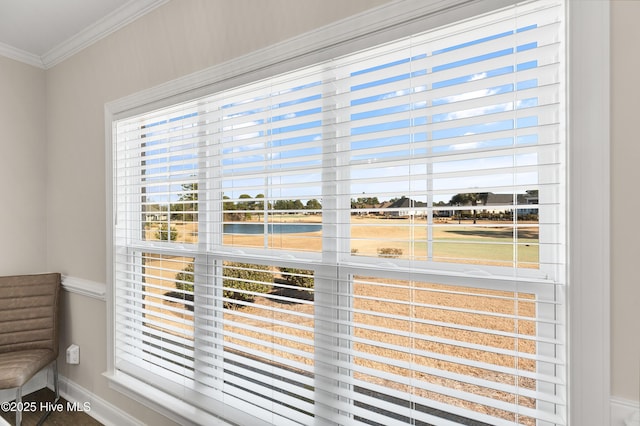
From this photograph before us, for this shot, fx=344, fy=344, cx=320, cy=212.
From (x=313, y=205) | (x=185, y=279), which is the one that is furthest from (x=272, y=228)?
(x=185, y=279)

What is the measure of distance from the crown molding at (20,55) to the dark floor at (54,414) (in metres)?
2.63

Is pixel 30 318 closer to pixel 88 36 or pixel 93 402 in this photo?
pixel 93 402

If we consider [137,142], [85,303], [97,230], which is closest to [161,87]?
[137,142]

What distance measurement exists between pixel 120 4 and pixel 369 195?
2015 mm

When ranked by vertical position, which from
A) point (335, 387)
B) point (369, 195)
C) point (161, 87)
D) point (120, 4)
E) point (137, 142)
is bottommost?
point (335, 387)

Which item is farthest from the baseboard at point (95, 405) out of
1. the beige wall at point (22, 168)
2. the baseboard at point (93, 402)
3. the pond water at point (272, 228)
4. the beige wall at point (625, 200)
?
the beige wall at point (625, 200)

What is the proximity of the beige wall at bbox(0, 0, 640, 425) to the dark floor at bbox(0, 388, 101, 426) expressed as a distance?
0.58 feet

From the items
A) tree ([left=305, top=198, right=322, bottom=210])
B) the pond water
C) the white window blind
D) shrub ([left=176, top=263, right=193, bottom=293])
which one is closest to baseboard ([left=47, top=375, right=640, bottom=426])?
the white window blind

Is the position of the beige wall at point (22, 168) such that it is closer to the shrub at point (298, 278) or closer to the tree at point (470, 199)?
the shrub at point (298, 278)

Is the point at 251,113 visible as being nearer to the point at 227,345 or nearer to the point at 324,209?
the point at 324,209

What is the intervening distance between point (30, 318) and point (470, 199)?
306cm

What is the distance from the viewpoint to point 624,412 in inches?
35.3

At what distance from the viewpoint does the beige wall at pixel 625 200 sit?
0.89m

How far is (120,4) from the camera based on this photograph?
210cm
